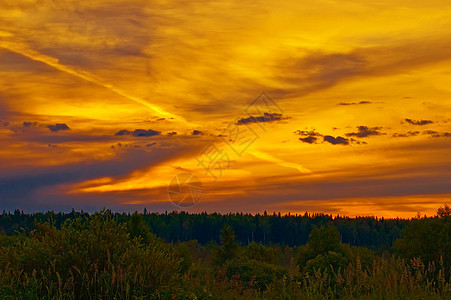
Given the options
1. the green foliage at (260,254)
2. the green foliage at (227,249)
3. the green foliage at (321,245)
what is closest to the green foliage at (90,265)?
the green foliage at (321,245)

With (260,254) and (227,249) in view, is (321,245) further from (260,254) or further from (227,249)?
(227,249)

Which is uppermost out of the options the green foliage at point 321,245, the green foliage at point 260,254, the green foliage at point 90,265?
the green foliage at point 90,265

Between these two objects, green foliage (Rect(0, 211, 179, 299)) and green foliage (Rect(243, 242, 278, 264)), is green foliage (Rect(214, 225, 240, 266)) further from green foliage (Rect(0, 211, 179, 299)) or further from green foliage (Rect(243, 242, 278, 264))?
green foliage (Rect(0, 211, 179, 299))

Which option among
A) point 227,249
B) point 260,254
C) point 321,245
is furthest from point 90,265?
point 227,249

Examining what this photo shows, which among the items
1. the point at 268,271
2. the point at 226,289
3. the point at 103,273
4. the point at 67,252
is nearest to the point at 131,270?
the point at 103,273

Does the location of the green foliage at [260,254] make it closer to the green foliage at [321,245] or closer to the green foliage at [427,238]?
the green foliage at [321,245]

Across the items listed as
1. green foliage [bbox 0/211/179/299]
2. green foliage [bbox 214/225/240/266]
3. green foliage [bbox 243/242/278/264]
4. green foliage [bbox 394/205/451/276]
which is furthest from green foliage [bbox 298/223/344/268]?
green foliage [bbox 0/211/179/299]

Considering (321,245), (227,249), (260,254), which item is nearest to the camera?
(321,245)

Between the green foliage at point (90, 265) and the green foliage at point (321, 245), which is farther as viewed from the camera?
the green foliage at point (321, 245)

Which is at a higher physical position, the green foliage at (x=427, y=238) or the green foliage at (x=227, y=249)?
the green foliage at (x=427, y=238)

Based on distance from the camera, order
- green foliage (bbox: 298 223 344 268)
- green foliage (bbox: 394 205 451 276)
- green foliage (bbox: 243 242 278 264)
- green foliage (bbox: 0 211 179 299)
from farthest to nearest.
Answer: green foliage (bbox: 243 242 278 264)
green foliage (bbox: 298 223 344 268)
green foliage (bbox: 394 205 451 276)
green foliage (bbox: 0 211 179 299)

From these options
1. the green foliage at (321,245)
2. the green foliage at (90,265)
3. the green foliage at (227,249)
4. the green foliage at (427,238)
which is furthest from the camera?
the green foliage at (227,249)

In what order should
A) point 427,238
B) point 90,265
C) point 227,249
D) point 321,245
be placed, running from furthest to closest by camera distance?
1. point 227,249
2. point 321,245
3. point 427,238
4. point 90,265

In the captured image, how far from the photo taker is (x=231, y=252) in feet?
279
